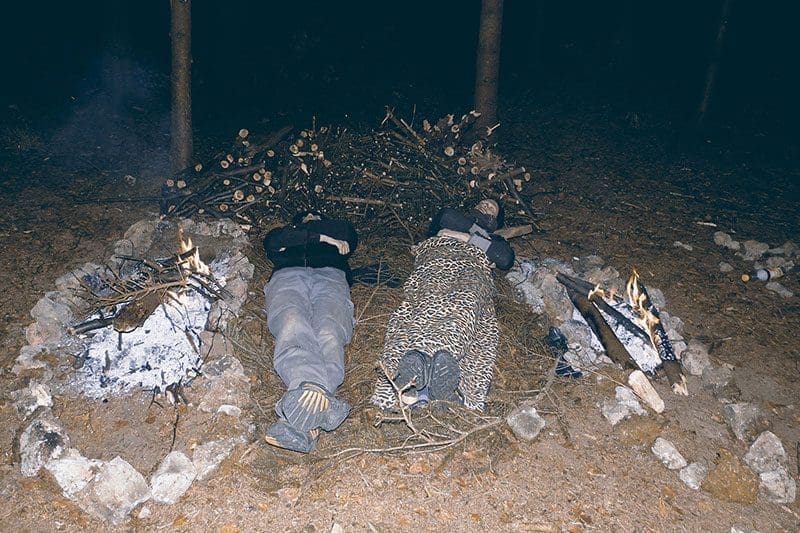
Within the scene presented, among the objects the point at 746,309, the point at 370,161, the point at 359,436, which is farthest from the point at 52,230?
the point at 746,309

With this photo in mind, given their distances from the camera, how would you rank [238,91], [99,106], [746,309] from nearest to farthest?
[746,309] → [99,106] → [238,91]

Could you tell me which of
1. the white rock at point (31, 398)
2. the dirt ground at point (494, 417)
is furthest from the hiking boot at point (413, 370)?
the white rock at point (31, 398)

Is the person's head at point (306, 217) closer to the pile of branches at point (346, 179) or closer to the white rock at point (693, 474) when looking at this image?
the pile of branches at point (346, 179)

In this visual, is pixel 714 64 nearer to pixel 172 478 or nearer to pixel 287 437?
pixel 287 437

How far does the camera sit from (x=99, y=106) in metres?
10.4

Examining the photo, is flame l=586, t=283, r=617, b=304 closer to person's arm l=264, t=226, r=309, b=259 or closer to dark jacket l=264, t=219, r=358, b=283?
dark jacket l=264, t=219, r=358, b=283

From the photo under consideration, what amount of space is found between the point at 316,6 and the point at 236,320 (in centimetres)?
1090

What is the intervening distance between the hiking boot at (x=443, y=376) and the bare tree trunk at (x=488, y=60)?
5.56m

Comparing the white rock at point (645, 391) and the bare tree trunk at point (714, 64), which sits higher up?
the bare tree trunk at point (714, 64)

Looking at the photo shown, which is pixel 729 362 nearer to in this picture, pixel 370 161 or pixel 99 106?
pixel 370 161

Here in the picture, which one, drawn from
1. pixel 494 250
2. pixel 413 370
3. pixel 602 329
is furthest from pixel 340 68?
pixel 413 370

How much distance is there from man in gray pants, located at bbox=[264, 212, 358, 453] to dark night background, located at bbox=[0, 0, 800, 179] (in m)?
4.50

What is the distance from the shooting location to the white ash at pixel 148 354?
4.67m

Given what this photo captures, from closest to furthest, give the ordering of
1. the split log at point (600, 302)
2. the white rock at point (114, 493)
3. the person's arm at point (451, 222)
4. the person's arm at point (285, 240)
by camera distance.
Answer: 1. the white rock at point (114, 493)
2. the split log at point (600, 302)
3. the person's arm at point (285, 240)
4. the person's arm at point (451, 222)
